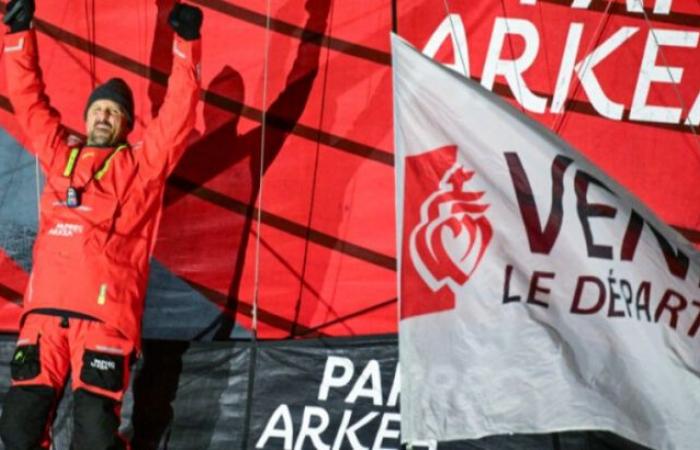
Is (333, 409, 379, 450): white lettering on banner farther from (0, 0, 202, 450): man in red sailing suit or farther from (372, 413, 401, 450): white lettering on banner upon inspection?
(0, 0, 202, 450): man in red sailing suit

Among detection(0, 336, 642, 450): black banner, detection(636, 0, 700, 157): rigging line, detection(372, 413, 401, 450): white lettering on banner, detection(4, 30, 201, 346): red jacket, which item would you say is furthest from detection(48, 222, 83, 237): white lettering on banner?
detection(636, 0, 700, 157): rigging line

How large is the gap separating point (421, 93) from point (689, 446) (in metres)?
1.25

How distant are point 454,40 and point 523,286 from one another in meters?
1.51

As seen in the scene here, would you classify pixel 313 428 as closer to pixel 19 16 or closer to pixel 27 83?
pixel 27 83

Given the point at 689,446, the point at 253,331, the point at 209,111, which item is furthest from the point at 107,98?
the point at 689,446

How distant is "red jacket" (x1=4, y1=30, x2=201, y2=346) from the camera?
13.6 ft

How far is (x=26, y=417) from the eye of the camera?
4109 mm

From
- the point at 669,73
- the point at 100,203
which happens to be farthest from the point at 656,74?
the point at 100,203

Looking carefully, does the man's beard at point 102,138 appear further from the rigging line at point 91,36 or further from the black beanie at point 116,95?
the rigging line at point 91,36

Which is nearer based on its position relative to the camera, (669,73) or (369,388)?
(369,388)

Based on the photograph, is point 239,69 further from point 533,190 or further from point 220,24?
point 533,190

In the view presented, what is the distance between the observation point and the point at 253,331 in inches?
182

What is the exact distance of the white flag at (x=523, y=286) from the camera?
3.56m

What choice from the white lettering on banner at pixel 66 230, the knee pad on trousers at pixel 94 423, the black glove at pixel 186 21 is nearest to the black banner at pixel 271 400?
the knee pad on trousers at pixel 94 423
